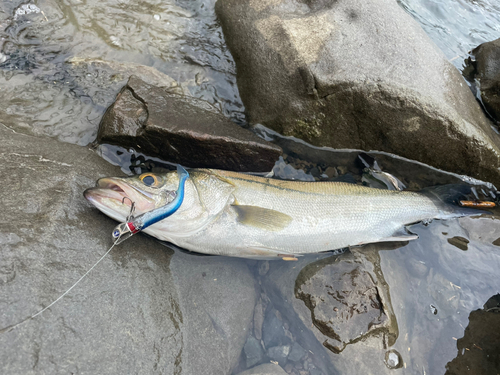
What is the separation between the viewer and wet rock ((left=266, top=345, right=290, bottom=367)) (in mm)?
3565

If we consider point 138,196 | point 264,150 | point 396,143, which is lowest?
point 138,196

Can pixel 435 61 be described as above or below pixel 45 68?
above

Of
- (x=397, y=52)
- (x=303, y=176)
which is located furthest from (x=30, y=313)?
(x=397, y=52)

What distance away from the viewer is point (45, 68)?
419 centimetres

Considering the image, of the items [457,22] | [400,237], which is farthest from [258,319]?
[457,22]

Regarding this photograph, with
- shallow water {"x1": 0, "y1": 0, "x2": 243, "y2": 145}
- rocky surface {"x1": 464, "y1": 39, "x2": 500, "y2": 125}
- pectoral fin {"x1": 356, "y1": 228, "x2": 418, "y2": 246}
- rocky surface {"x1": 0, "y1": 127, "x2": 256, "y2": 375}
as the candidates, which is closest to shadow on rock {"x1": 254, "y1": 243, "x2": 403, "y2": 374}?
pectoral fin {"x1": 356, "y1": 228, "x2": 418, "y2": 246}

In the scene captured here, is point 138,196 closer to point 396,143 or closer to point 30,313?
point 30,313

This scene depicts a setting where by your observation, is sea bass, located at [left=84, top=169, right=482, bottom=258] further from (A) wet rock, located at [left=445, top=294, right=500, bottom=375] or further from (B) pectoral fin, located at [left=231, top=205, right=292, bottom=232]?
(A) wet rock, located at [left=445, top=294, right=500, bottom=375]

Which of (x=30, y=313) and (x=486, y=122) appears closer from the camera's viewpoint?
(x=30, y=313)

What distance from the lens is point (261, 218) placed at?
11.1 ft

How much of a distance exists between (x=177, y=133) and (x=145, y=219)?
1.15 meters

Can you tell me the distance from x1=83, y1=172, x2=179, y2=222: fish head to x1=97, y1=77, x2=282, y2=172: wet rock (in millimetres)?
664

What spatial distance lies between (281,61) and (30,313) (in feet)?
12.4

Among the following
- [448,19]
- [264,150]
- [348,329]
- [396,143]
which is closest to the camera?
[348,329]
